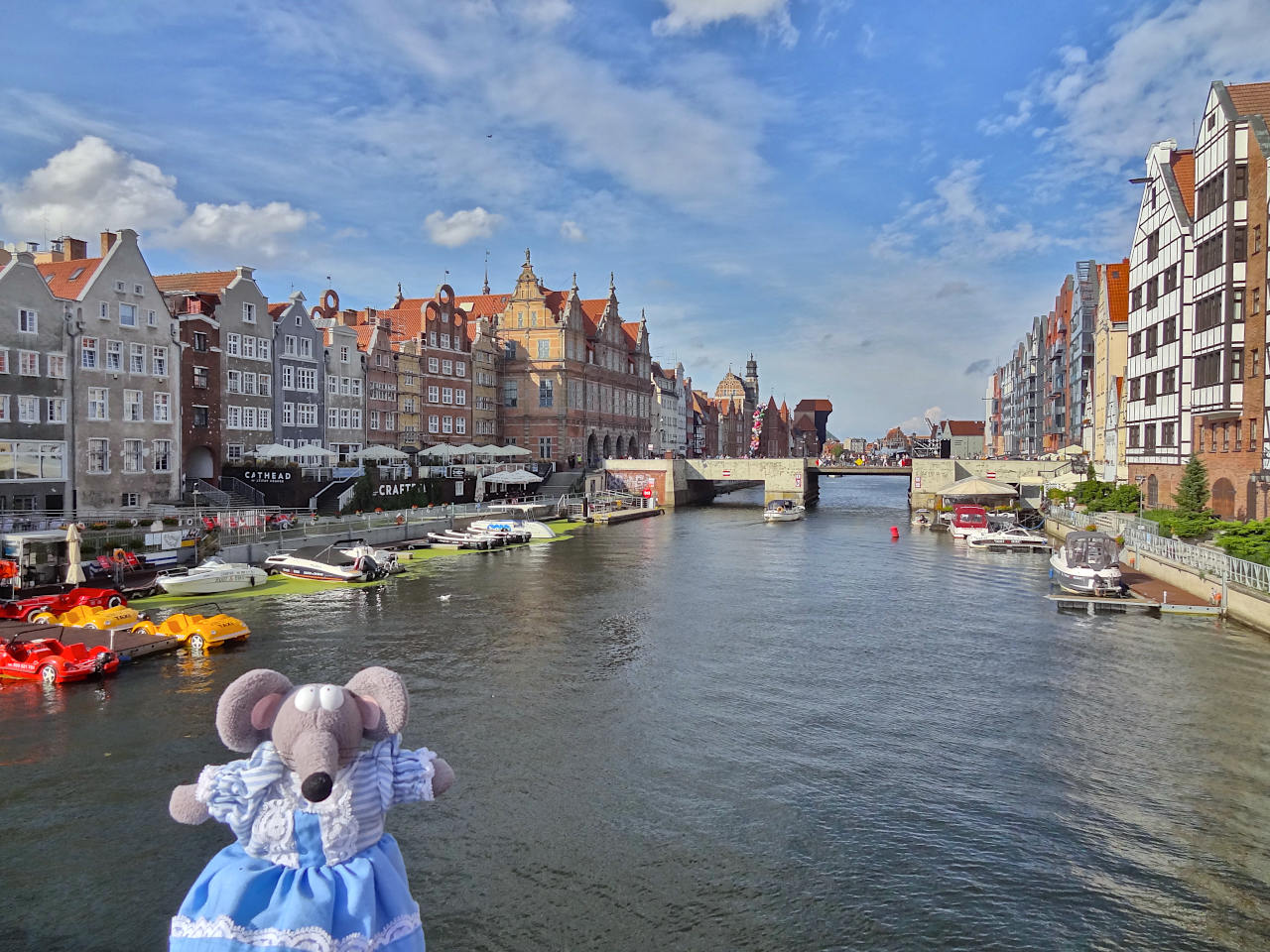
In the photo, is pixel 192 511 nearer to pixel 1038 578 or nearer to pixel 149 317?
pixel 149 317

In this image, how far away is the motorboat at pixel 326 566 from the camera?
1754 inches

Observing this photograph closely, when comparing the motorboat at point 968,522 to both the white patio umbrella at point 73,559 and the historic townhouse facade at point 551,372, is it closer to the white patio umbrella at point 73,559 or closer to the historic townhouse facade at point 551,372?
the historic townhouse facade at point 551,372

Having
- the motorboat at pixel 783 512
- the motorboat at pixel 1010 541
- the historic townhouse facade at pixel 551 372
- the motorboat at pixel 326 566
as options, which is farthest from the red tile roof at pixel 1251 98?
the historic townhouse facade at pixel 551 372

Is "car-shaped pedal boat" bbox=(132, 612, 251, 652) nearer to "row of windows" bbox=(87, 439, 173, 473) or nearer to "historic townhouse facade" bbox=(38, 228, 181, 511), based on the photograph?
"historic townhouse facade" bbox=(38, 228, 181, 511)

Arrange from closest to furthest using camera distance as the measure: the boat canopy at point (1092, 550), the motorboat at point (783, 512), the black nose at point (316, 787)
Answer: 1. the black nose at point (316, 787)
2. the boat canopy at point (1092, 550)
3. the motorboat at point (783, 512)

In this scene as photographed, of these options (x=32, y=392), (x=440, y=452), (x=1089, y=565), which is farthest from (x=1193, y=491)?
(x=32, y=392)

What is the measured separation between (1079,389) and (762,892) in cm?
10074

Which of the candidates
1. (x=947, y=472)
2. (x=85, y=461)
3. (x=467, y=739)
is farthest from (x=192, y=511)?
(x=947, y=472)

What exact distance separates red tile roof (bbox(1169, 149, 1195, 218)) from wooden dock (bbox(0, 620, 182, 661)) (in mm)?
59174

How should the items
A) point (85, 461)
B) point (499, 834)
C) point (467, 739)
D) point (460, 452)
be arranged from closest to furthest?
point (499, 834) → point (467, 739) → point (85, 461) → point (460, 452)

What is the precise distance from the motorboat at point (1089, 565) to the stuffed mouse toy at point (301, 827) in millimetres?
39727

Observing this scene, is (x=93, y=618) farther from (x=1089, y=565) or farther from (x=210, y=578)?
(x=1089, y=565)

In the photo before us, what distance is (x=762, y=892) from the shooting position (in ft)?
47.0

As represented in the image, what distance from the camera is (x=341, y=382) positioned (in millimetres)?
76438
